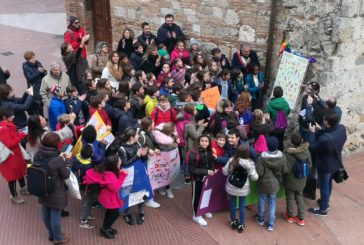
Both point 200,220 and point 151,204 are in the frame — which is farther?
point 151,204

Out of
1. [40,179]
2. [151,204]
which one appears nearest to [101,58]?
[151,204]

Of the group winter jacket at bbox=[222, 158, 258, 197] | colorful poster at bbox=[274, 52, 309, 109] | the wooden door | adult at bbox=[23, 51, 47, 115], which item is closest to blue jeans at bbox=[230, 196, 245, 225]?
winter jacket at bbox=[222, 158, 258, 197]

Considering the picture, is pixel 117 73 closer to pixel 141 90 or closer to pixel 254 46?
pixel 141 90

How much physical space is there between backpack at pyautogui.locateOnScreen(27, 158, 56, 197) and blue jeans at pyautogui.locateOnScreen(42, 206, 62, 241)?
1.31 feet

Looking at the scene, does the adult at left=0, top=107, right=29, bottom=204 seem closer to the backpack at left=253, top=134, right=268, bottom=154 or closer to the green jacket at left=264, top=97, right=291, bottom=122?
the backpack at left=253, top=134, right=268, bottom=154

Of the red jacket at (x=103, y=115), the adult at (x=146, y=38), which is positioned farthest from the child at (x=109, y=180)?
the adult at (x=146, y=38)

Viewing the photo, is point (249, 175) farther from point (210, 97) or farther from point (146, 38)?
point (146, 38)

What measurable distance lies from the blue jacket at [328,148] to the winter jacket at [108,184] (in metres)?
2.78

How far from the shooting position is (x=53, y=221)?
5.59 meters

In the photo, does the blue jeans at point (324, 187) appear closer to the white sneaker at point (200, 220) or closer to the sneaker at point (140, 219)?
the white sneaker at point (200, 220)

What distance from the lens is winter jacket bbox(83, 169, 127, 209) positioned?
538 centimetres

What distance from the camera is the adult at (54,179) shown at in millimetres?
5225

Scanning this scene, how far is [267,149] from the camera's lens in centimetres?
637

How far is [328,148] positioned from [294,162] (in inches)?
23.3
